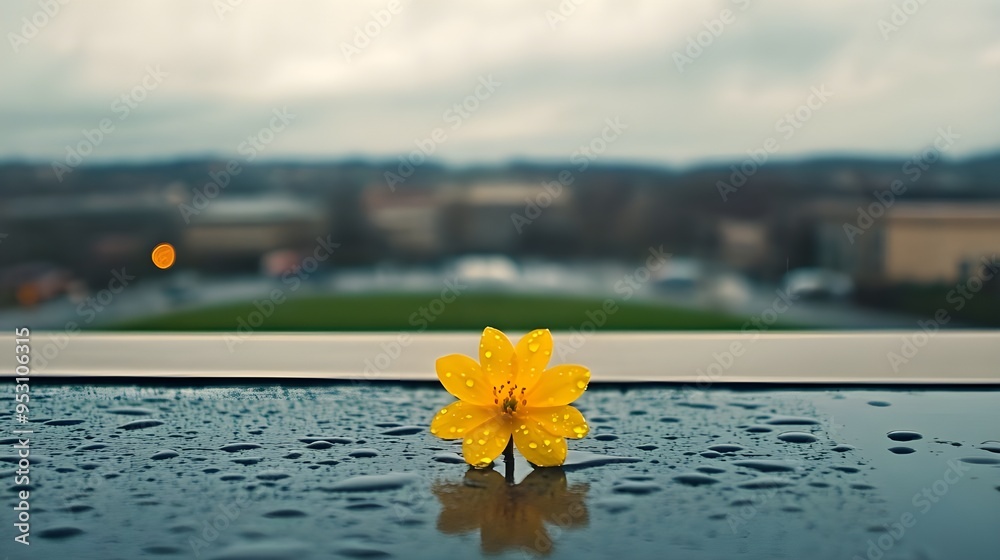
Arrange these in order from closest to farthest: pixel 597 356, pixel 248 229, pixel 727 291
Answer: pixel 597 356, pixel 727 291, pixel 248 229

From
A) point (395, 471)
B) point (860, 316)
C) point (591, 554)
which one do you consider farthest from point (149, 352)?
point (860, 316)

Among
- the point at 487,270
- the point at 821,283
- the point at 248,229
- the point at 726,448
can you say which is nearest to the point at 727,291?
the point at 821,283

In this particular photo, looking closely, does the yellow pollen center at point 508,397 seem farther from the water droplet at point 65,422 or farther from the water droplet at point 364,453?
the water droplet at point 65,422

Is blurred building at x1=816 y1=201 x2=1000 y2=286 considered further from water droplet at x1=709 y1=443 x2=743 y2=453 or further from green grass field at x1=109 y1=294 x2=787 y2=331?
water droplet at x1=709 y1=443 x2=743 y2=453

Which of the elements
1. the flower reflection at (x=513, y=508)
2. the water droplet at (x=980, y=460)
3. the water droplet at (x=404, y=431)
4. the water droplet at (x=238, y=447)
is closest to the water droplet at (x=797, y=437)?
the water droplet at (x=980, y=460)

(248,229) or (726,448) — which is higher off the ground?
(248,229)

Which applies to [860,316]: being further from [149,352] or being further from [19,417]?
[19,417]

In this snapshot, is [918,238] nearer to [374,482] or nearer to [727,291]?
[727,291]
